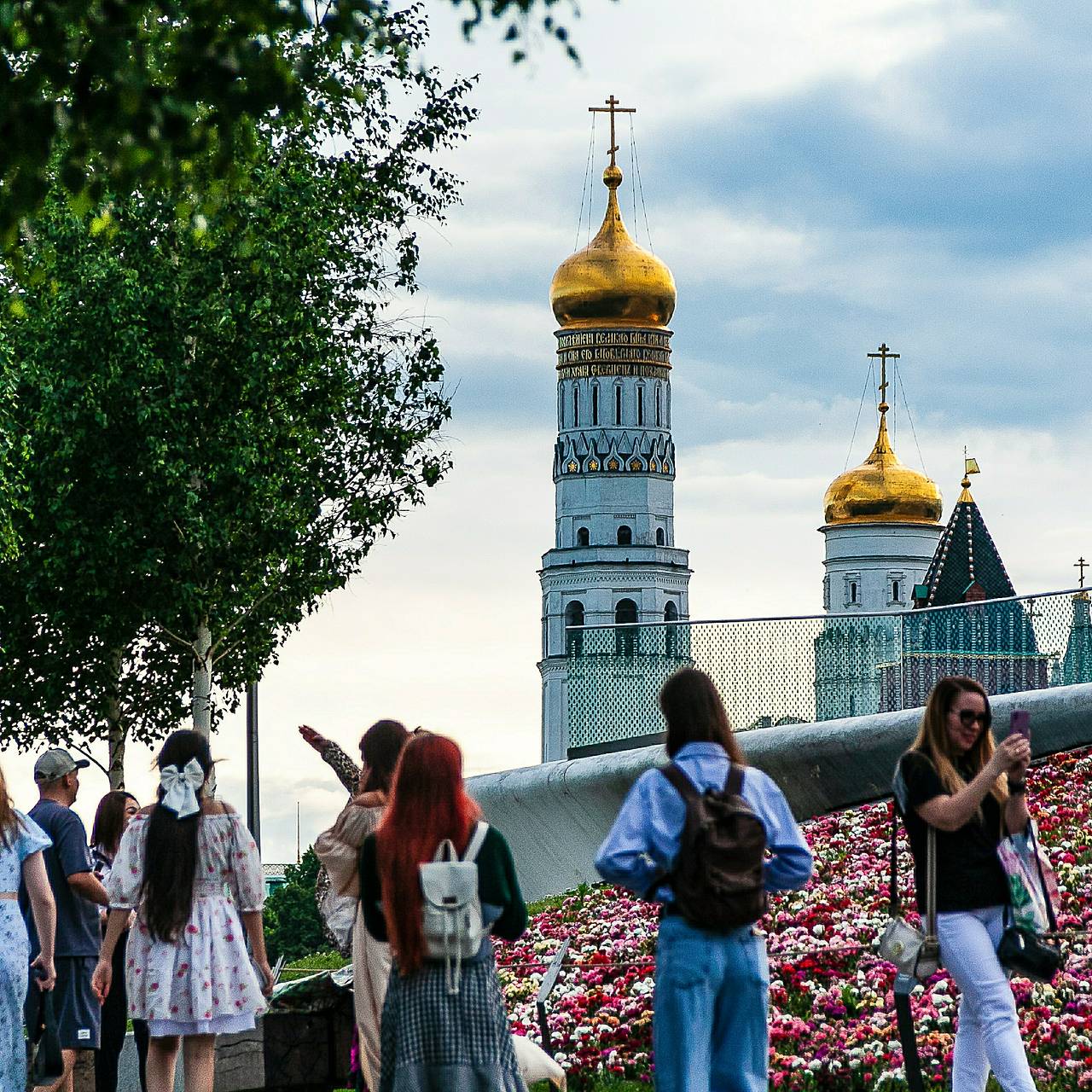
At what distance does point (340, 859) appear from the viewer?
9.70 metres

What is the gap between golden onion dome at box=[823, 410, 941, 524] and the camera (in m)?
101

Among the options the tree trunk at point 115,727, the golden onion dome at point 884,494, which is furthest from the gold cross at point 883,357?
the tree trunk at point 115,727

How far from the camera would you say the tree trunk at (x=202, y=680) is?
32.2 meters

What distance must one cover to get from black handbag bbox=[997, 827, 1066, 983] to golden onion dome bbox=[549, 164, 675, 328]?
91.8m

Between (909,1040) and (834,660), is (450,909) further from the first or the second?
(834,660)

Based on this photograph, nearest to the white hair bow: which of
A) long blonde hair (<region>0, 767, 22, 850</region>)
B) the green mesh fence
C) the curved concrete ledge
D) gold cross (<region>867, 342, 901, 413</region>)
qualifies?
long blonde hair (<region>0, 767, 22, 850</region>)

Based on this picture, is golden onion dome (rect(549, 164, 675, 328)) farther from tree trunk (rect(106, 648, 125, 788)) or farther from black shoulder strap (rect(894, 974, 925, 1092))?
black shoulder strap (rect(894, 974, 925, 1092))

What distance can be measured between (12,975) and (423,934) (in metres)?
2.48

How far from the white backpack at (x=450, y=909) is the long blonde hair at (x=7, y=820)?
2421 mm

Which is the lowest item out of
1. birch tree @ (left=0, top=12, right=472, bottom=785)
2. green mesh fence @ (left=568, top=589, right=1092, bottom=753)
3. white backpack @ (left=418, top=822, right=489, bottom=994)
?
white backpack @ (left=418, top=822, right=489, bottom=994)

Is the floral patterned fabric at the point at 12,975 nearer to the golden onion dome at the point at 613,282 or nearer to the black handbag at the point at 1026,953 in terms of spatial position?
the black handbag at the point at 1026,953

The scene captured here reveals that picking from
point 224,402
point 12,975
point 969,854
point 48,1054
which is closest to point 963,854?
point 969,854

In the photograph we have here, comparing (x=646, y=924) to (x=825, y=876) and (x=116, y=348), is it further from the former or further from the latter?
(x=116, y=348)

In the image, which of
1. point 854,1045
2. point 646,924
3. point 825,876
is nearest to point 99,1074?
point 854,1045
